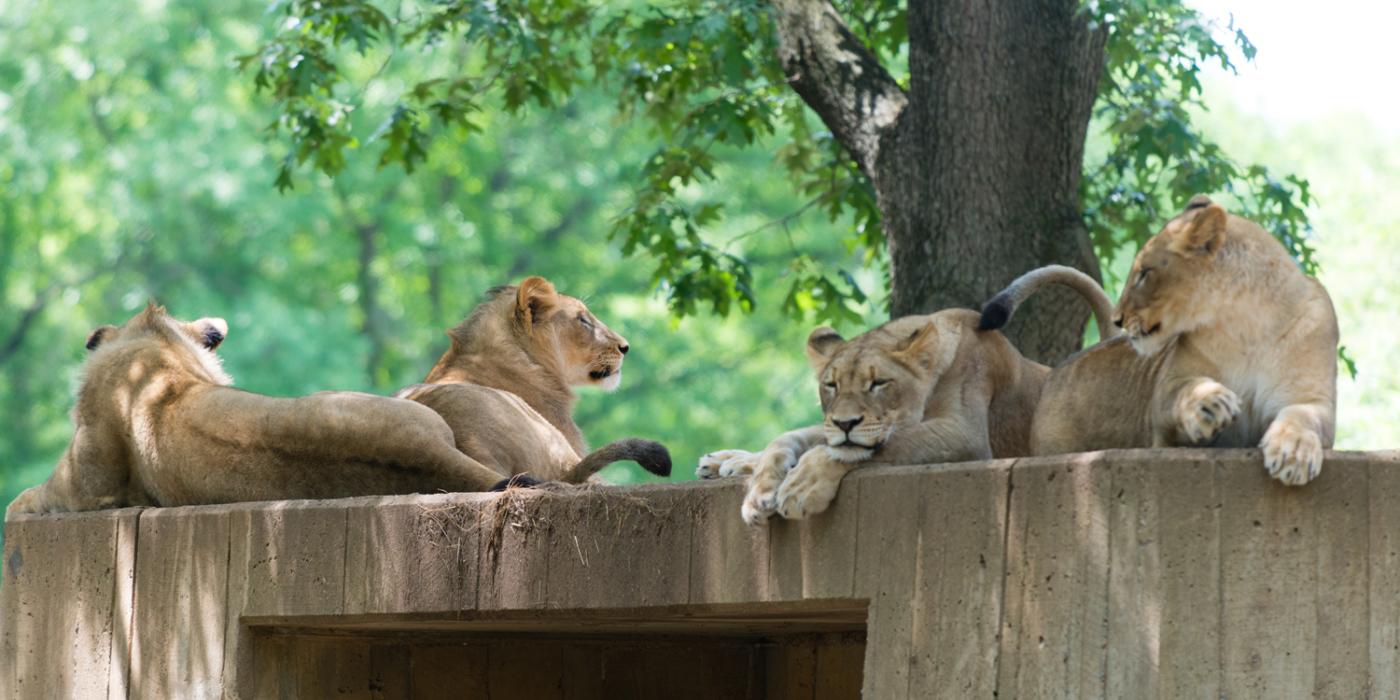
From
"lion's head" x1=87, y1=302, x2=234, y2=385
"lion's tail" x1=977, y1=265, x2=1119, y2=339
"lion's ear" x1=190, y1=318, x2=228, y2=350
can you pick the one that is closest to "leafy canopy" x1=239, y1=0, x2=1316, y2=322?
"lion's ear" x1=190, y1=318, x2=228, y2=350

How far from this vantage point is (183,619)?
7.16 meters

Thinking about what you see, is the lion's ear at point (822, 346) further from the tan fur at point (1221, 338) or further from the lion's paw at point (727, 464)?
the tan fur at point (1221, 338)

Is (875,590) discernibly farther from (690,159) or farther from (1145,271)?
(690,159)

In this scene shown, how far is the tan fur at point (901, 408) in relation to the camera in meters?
5.50

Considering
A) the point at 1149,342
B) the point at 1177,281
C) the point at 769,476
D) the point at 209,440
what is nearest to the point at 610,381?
the point at 209,440

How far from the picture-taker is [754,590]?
5656 millimetres

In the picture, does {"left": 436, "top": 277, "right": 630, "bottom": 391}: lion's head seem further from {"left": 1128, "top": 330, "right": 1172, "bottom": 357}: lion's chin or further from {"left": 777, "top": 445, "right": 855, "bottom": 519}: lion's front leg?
{"left": 1128, "top": 330, "right": 1172, "bottom": 357}: lion's chin

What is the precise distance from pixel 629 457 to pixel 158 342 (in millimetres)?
2583

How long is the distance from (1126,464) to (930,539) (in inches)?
26.6

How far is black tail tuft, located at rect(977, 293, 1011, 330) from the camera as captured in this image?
243 inches

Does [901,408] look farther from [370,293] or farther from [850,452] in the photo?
[370,293]

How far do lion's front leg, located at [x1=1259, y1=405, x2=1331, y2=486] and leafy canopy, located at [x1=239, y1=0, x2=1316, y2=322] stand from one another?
455 cm

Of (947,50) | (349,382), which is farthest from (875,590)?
(349,382)

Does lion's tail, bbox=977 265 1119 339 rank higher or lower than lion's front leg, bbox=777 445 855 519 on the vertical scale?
higher
